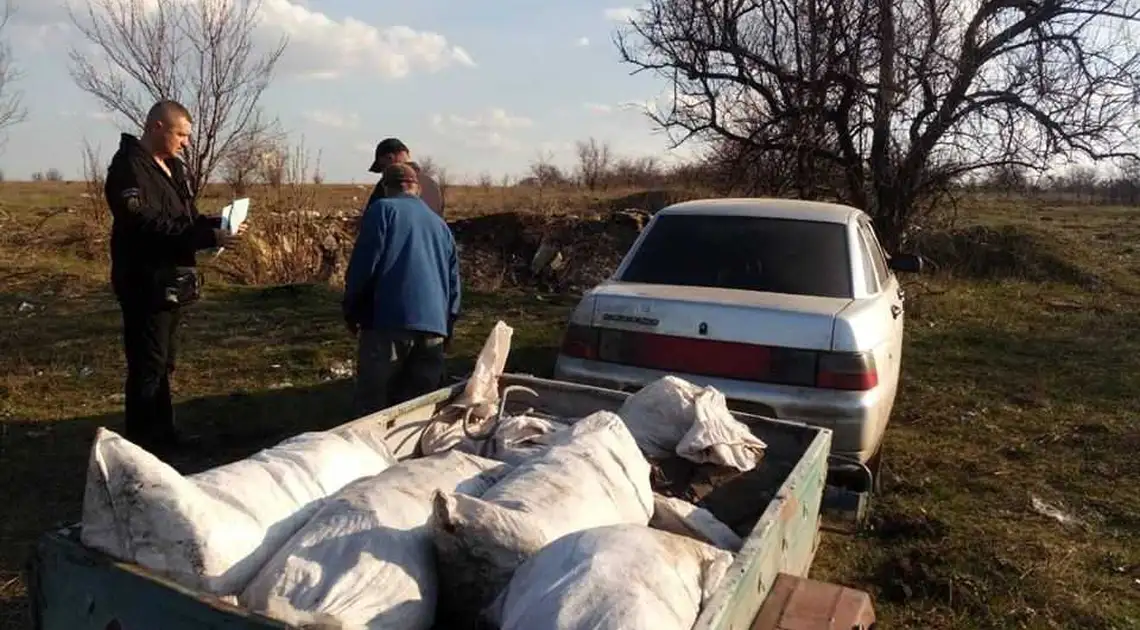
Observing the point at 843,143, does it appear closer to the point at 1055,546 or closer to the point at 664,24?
the point at 664,24

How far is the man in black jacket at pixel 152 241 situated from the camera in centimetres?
445

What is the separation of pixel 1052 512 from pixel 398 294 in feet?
12.7

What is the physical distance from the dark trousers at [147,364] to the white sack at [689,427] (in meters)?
2.74

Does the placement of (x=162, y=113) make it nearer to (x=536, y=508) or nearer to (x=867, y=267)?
(x=536, y=508)

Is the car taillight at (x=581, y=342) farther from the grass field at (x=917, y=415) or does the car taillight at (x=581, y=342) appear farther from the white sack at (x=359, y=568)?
the white sack at (x=359, y=568)

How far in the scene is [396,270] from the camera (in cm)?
444

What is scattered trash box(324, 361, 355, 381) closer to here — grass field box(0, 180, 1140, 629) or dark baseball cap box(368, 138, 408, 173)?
grass field box(0, 180, 1140, 629)

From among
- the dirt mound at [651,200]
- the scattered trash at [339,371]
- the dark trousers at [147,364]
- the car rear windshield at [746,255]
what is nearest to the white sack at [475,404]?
the car rear windshield at [746,255]

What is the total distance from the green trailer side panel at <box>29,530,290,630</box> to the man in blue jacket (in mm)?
2490

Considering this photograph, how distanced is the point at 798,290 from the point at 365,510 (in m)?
3.13

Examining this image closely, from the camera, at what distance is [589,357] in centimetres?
451

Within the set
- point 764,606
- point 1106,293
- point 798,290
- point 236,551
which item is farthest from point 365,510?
point 1106,293

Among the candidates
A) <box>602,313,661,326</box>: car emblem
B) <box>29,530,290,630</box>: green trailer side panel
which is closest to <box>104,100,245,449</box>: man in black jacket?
<box>602,313,661,326</box>: car emblem

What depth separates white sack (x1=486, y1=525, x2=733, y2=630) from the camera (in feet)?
5.41
